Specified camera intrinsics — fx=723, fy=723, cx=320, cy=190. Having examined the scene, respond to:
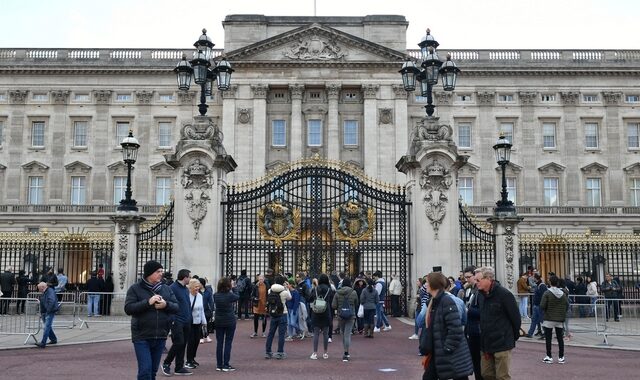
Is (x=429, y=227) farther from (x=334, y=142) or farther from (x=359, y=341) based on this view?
(x=334, y=142)

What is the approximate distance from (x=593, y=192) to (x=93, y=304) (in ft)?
151

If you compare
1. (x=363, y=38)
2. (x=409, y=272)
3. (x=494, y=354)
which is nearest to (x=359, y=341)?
(x=409, y=272)

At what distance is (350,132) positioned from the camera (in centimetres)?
5819

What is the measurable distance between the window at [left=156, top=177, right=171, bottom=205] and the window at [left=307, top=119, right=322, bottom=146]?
11.9 metres

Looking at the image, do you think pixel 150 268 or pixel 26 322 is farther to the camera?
pixel 26 322

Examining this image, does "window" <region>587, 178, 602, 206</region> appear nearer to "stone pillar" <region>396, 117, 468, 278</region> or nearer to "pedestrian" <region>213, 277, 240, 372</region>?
"stone pillar" <region>396, 117, 468, 278</region>

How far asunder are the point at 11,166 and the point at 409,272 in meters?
45.8

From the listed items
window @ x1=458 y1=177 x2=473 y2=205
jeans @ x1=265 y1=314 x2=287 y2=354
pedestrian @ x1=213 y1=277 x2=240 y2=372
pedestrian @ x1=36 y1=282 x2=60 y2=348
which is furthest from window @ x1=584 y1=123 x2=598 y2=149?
pedestrian @ x1=213 y1=277 x2=240 y2=372

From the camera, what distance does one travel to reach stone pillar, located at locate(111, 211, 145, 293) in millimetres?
22562

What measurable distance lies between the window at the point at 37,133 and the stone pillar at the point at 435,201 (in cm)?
4530

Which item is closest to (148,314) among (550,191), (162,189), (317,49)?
(162,189)

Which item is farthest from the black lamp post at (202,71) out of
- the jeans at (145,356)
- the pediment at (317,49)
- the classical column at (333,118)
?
the pediment at (317,49)

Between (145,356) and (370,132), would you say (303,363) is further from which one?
(370,132)

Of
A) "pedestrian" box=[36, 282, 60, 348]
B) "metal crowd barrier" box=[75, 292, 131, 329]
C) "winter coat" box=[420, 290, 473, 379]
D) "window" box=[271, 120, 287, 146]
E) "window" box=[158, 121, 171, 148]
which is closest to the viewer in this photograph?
"winter coat" box=[420, 290, 473, 379]
